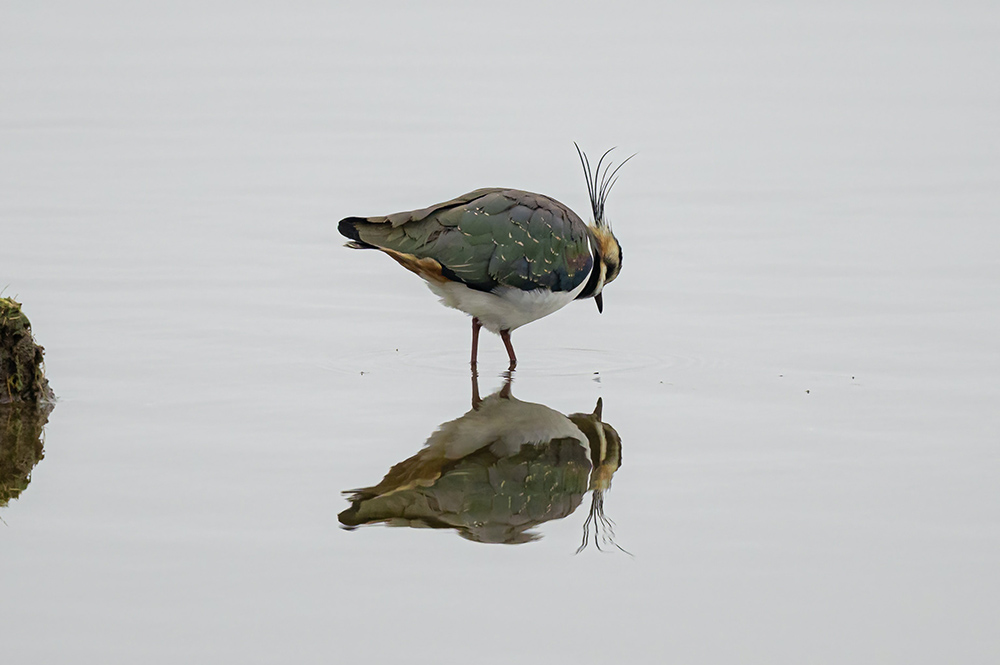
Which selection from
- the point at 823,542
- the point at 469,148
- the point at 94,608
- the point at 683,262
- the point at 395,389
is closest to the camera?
the point at 94,608

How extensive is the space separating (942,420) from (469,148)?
8473 millimetres

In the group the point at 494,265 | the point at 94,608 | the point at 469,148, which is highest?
the point at 469,148

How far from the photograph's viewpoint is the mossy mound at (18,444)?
709 cm

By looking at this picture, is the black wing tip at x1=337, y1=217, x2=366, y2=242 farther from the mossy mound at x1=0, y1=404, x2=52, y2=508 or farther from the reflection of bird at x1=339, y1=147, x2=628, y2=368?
the mossy mound at x1=0, y1=404, x2=52, y2=508

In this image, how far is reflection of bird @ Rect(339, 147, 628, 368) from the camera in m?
9.25

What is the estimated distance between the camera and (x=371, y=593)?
235 inches

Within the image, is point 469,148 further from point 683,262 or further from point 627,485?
point 627,485

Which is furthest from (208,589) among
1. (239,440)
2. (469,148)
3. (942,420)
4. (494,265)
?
(469,148)

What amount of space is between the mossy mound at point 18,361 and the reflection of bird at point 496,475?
210 cm

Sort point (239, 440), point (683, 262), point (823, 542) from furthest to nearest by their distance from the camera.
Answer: point (683, 262) < point (239, 440) < point (823, 542)

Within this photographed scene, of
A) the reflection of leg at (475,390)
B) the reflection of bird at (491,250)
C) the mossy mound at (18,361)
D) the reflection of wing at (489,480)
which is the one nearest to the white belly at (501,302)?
the reflection of bird at (491,250)

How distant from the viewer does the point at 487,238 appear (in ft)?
30.5

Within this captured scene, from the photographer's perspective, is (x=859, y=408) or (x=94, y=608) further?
(x=859, y=408)

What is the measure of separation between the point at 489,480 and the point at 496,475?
0.09m
